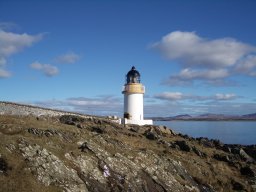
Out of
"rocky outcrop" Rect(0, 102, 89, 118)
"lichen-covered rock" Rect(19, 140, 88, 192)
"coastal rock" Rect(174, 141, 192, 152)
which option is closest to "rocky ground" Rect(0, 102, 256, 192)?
"lichen-covered rock" Rect(19, 140, 88, 192)

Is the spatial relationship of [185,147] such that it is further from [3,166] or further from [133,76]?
[3,166]

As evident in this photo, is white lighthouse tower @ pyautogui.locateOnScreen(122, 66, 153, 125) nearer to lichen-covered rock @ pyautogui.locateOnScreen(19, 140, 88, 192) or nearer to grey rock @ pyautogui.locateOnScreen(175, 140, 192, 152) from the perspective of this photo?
grey rock @ pyautogui.locateOnScreen(175, 140, 192, 152)

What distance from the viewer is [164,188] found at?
22.8 meters

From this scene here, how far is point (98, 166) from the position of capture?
21453mm

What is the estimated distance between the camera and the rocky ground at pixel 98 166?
18438mm

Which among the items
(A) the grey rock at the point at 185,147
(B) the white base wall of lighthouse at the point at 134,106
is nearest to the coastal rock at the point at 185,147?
(A) the grey rock at the point at 185,147

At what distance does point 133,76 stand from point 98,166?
96.3 feet

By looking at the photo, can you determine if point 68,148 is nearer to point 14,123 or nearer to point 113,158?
point 113,158

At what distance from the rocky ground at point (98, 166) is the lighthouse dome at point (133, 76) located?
1792 cm

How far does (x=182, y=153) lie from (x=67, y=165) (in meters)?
14.7

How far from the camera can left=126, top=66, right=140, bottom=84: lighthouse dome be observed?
49.9m

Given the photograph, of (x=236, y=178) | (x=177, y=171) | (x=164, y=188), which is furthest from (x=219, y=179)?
(x=164, y=188)

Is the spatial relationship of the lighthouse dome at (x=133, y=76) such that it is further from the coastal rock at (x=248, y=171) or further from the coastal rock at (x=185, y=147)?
the coastal rock at (x=248, y=171)

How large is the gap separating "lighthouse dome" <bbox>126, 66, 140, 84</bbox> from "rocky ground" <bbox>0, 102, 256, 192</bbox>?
17923 mm
